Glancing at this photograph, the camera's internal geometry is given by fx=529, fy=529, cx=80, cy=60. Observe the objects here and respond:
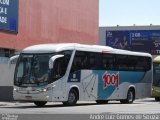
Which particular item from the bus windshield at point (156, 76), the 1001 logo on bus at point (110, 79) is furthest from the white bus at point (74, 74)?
the bus windshield at point (156, 76)

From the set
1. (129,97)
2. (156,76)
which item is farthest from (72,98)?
(156,76)

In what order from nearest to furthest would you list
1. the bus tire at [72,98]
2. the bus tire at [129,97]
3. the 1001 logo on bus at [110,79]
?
the bus tire at [72,98], the 1001 logo on bus at [110,79], the bus tire at [129,97]

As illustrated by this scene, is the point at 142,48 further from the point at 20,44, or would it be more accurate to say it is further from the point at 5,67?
the point at 5,67

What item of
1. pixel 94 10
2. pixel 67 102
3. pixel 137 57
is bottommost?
pixel 67 102

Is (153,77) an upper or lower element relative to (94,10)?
lower

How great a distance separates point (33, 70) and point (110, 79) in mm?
5971

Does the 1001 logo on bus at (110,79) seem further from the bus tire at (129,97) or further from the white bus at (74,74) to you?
the bus tire at (129,97)

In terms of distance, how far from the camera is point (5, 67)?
3509cm

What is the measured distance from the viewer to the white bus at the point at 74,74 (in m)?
26.2

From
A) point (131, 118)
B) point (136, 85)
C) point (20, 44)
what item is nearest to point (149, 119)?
point (131, 118)

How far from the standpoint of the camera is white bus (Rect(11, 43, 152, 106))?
26172mm

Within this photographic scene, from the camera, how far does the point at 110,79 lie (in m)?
30.7

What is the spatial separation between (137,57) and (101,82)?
4209mm

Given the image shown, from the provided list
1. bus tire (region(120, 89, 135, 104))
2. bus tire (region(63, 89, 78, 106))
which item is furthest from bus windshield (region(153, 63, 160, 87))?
bus tire (region(63, 89, 78, 106))
